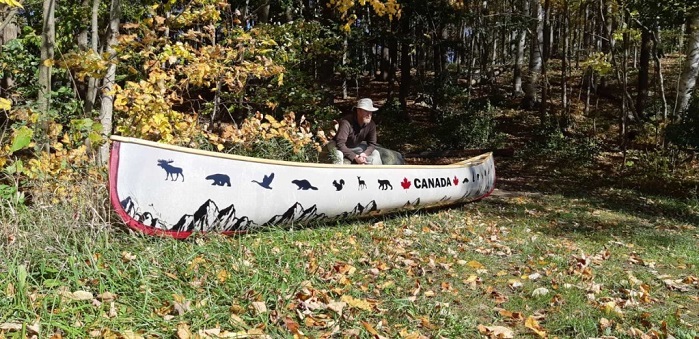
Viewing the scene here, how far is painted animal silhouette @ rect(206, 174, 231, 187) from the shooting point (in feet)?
14.9

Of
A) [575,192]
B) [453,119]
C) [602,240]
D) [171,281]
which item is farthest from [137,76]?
[453,119]

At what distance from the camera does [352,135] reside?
23.4 ft

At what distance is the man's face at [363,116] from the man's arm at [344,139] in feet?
0.61

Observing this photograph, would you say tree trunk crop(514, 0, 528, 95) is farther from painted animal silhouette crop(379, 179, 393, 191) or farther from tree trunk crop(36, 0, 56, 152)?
tree trunk crop(36, 0, 56, 152)

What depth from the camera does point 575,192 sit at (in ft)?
35.7

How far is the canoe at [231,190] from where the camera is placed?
163 inches

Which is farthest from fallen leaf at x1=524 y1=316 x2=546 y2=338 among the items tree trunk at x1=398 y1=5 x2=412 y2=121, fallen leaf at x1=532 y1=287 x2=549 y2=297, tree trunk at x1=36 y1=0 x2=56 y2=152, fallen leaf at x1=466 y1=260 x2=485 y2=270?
tree trunk at x1=398 y1=5 x2=412 y2=121

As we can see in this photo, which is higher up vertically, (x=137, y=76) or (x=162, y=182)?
(x=137, y=76)

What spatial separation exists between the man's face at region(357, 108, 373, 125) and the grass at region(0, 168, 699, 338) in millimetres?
1690

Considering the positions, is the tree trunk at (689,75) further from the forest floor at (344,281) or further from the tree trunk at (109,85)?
the tree trunk at (109,85)

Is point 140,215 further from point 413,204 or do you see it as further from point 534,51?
point 534,51

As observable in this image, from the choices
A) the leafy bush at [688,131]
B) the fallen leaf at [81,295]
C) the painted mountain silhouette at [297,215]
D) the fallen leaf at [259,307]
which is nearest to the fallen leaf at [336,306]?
the fallen leaf at [259,307]

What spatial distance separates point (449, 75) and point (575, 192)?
314 inches

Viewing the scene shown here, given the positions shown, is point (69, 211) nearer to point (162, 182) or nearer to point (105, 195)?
point (105, 195)
